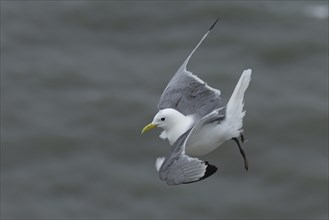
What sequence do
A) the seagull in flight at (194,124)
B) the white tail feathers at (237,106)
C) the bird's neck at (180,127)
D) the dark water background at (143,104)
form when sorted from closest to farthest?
1. the seagull in flight at (194,124)
2. the white tail feathers at (237,106)
3. the bird's neck at (180,127)
4. the dark water background at (143,104)

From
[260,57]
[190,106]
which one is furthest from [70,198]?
[190,106]

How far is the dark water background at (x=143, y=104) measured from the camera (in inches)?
555

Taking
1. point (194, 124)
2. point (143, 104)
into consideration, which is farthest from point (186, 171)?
point (143, 104)

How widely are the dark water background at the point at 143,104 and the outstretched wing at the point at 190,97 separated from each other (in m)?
5.80

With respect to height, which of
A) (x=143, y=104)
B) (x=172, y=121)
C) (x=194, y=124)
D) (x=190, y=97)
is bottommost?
(x=194, y=124)

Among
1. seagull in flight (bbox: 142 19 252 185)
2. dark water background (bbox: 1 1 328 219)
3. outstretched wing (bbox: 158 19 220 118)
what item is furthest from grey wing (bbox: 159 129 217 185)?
dark water background (bbox: 1 1 328 219)

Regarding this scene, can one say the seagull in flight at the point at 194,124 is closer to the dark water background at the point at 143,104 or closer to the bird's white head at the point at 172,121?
the bird's white head at the point at 172,121

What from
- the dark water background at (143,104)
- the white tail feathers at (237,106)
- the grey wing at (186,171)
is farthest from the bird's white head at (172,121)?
the dark water background at (143,104)

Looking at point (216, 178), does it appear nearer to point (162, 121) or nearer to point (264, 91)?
point (264, 91)

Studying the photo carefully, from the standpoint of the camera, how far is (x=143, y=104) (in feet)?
48.7

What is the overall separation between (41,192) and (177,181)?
778cm

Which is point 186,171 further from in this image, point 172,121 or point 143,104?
point 143,104

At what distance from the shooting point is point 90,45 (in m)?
15.8

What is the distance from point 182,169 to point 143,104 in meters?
8.12
